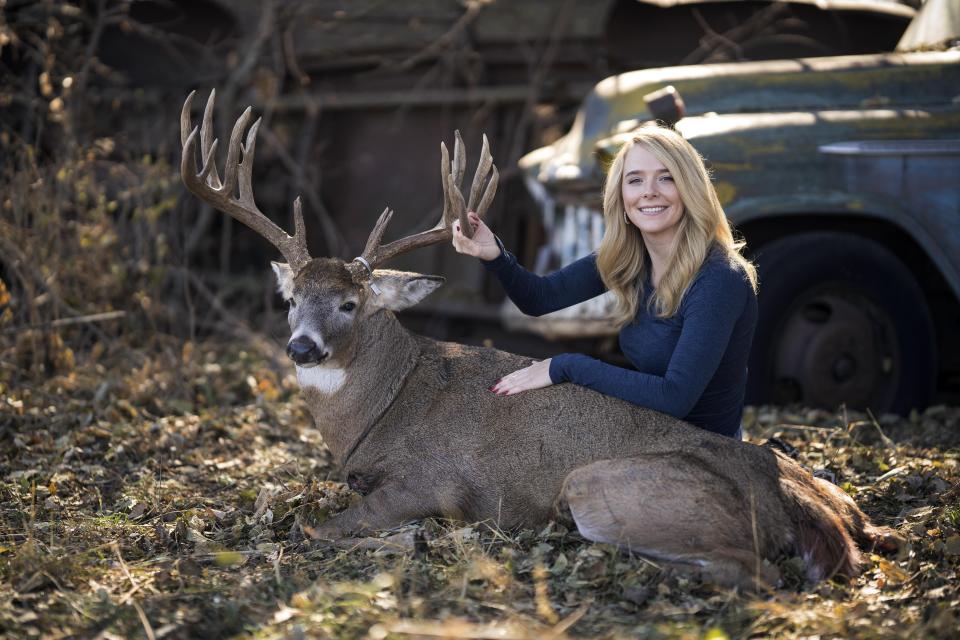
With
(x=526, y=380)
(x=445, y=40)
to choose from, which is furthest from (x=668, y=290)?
(x=445, y=40)

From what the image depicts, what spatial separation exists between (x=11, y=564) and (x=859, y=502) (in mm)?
3882

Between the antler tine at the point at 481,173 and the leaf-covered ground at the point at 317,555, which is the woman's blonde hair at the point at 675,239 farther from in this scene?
the leaf-covered ground at the point at 317,555

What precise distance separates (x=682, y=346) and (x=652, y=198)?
2.47ft

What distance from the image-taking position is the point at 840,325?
631 cm

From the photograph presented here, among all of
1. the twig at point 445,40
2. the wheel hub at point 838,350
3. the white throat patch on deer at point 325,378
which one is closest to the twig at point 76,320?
the white throat patch on deer at point 325,378

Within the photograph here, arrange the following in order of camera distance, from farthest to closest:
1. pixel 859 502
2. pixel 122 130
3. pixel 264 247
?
1. pixel 264 247
2. pixel 122 130
3. pixel 859 502

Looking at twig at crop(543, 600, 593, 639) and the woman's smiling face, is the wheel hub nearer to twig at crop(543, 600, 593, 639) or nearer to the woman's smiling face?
the woman's smiling face

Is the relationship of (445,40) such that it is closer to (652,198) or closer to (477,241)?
(477,241)

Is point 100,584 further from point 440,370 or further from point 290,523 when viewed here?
point 440,370

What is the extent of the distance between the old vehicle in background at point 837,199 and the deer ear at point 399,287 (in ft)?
5.86

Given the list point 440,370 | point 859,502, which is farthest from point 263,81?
point 859,502

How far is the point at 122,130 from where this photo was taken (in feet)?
30.1

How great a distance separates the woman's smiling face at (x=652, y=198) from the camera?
15.0 ft

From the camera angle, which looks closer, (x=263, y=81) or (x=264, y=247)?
(x=263, y=81)
